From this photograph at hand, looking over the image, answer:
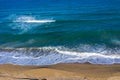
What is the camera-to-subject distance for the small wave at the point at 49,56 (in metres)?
15.4

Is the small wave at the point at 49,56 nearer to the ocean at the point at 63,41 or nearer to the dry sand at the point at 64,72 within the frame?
the ocean at the point at 63,41

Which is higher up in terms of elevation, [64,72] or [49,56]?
[49,56]

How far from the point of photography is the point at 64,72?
1293cm

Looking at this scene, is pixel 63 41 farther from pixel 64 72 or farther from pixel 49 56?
pixel 64 72

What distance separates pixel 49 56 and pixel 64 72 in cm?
355

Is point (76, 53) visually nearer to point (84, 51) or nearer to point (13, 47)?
point (84, 51)

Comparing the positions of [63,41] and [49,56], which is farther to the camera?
[63,41]

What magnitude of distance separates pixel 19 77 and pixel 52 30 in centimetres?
1229

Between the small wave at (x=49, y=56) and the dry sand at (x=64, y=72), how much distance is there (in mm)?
704

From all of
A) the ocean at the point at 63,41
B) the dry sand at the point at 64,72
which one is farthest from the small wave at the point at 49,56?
the dry sand at the point at 64,72

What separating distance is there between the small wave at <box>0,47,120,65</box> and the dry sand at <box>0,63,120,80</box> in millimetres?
704

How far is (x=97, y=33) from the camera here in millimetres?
20938

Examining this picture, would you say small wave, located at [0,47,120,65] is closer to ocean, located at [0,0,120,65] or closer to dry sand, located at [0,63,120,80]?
ocean, located at [0,0,120,65]

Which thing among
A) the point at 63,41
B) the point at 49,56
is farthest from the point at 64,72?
the point at 63,41
